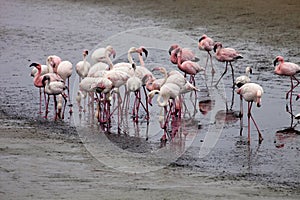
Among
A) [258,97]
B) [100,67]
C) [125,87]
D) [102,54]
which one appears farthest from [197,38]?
[258,97]

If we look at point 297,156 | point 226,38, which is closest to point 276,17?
point 226,38

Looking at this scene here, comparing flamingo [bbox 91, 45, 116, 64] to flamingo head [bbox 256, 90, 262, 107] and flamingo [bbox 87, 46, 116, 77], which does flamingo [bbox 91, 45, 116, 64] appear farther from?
flamingo head [bbox 256, 90, 262, 107]

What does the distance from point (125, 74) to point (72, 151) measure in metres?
1.80

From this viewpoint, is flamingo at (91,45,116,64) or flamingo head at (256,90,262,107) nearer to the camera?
flamingo head at (256,90,262,107)

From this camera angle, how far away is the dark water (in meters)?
9.24

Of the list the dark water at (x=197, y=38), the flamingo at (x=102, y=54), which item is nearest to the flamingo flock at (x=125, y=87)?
the flamingo at (x=102, y=54)

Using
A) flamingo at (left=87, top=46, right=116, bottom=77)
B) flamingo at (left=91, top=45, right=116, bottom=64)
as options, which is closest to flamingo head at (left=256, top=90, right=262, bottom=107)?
flamingo at (left=87, top=46, right=116, bottom=77)

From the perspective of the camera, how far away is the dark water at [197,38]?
30.3 feet

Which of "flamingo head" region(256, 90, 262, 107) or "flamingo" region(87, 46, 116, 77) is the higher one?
"flamingo" region(87, 46, 116, 77)

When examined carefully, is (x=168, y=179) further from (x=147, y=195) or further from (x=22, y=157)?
(x=22, y=157)

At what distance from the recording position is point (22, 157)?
916cm

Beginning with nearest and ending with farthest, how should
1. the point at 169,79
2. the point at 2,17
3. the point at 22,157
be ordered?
the point at 22,157 < the point at 169,79 < the point at 2,17

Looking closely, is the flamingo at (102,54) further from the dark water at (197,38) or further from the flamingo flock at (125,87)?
the dark water at (197,38)

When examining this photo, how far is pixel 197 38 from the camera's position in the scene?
53.4 feet
